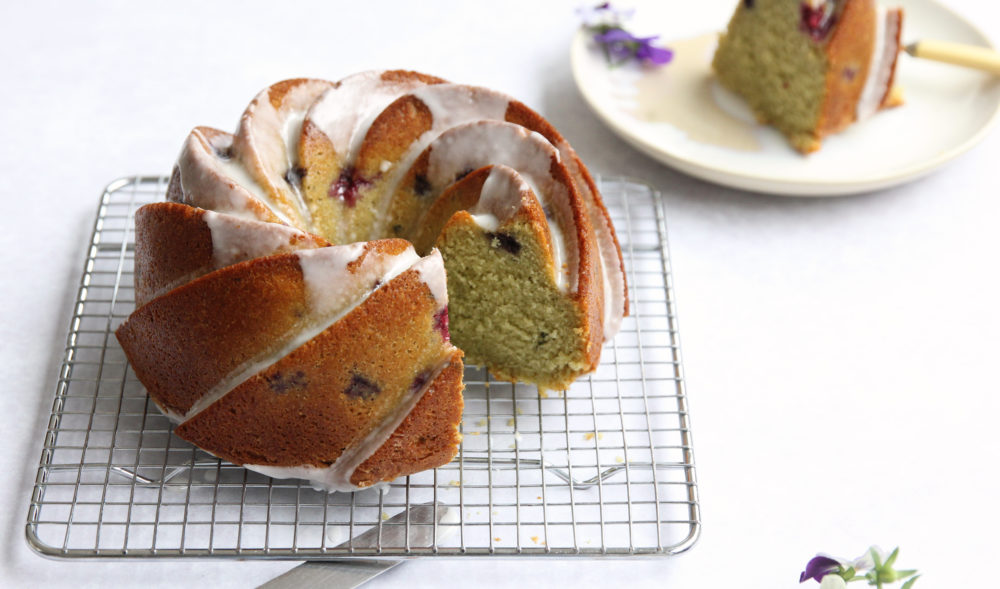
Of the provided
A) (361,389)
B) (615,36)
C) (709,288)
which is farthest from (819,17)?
(361,389)

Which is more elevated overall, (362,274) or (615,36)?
(362,274)

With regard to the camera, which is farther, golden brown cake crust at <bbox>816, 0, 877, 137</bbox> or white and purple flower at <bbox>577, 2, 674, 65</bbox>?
white and purple flower at <bbox>577, 2, 674, 65</bbox>

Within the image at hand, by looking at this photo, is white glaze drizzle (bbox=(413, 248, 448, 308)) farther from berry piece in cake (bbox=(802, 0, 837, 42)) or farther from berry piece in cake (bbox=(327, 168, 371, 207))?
berry piece in cake (bbox=(802, 0, 837, 42))

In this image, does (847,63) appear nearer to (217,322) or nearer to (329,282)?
(329,282)

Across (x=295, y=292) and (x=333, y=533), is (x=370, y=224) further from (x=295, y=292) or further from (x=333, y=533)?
(x=333, y=533)

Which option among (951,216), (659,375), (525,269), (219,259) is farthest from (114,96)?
(951,216)

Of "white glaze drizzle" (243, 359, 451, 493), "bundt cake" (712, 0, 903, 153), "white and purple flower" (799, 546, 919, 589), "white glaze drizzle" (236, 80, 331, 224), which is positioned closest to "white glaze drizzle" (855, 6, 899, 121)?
"bundt cake" (712, 0, 903, 153)

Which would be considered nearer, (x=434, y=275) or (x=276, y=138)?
(x=434, y=275)

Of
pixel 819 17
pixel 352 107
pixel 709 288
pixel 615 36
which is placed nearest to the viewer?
pixel 352 107
